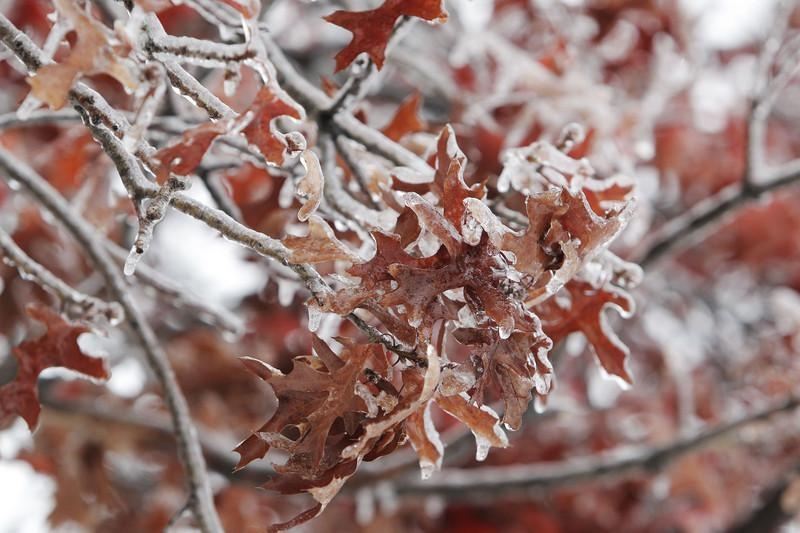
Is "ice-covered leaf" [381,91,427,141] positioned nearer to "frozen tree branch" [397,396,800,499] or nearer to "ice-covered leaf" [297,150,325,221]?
"ice-covered leaf" [297,150,325,221]

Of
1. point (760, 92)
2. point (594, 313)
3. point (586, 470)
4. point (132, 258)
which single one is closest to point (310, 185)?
point (132, 258)

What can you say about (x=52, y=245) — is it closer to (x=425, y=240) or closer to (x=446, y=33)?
(x=446, y=33)

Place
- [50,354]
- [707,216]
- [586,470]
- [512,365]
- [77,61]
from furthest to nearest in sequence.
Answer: [586,470] → [707,216] → [50,354] → [512,365] → [77,61]

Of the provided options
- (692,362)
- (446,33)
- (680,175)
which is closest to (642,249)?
(446,33)

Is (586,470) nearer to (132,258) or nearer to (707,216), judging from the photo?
(707,216)

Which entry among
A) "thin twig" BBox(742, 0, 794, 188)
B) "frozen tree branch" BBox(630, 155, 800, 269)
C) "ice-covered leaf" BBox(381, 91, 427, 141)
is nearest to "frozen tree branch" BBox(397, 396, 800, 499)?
"frozen tree branch" BBox(630, 155, 800, 269)

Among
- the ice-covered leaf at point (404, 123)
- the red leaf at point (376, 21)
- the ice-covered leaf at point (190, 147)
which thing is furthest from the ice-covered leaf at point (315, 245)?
the ice-covered leaf at point (404, 123)
